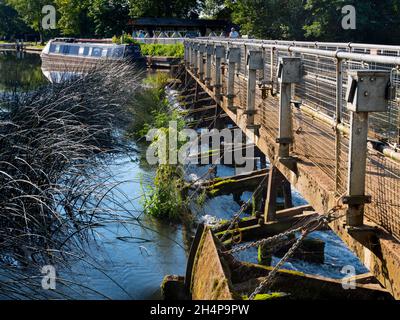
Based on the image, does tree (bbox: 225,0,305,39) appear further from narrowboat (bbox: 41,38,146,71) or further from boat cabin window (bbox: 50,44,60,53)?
boat cabin window (bbox: 50,44,60,53)

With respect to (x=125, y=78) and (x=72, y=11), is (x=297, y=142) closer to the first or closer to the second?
(x=125, y=78)

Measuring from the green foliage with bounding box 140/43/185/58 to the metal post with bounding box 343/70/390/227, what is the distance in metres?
39.0

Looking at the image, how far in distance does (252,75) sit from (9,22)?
10147 centimetres

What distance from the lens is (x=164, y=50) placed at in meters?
46.2

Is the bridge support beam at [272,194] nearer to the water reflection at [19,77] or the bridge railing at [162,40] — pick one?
the water reflection at [19,77]

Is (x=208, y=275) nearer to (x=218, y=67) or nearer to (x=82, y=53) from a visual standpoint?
(x=218, y=67)

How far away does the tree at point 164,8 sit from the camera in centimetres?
6469

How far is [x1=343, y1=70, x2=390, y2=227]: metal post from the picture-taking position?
14.1 feet

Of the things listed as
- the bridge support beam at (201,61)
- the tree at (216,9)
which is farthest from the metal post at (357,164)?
the tree at (216,9)

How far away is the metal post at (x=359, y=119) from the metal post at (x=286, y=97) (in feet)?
7.32
